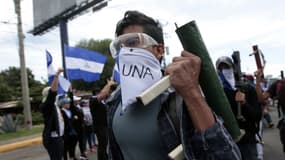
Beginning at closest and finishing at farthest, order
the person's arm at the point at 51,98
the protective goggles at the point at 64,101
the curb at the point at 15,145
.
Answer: the person's arm at the point at 51,98
the protective goggles at the point at 64,101
the curb at the point at 15,145

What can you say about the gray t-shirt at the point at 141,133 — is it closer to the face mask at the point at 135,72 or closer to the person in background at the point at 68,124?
the face mask at the point at 135,72

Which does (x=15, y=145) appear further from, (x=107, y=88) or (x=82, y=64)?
(x=107, y=88)

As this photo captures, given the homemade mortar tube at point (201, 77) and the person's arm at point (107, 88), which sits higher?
the homemade mortar tube at point (201, 77)

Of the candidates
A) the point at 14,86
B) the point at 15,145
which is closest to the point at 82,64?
the point at 15,145

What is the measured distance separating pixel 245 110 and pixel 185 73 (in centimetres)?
281

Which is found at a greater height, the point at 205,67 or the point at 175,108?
the point at 205,67

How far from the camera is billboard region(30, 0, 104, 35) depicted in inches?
1949

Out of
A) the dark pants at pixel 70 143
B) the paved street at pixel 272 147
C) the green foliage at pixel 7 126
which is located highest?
the dark pants at pixel 70 143

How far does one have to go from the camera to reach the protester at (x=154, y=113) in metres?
1.47

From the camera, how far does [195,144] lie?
59.0 inches

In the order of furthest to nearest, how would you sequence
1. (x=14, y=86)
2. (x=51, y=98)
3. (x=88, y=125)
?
1. (x=14, y=86)
2. (x=88, y=125)
3. (x=51, y=98)

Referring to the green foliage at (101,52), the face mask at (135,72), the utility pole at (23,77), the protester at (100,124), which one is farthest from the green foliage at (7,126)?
the green foliage at (101,52)

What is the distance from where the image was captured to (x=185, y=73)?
1466mm

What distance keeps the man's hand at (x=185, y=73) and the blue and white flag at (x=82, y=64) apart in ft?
28.7
